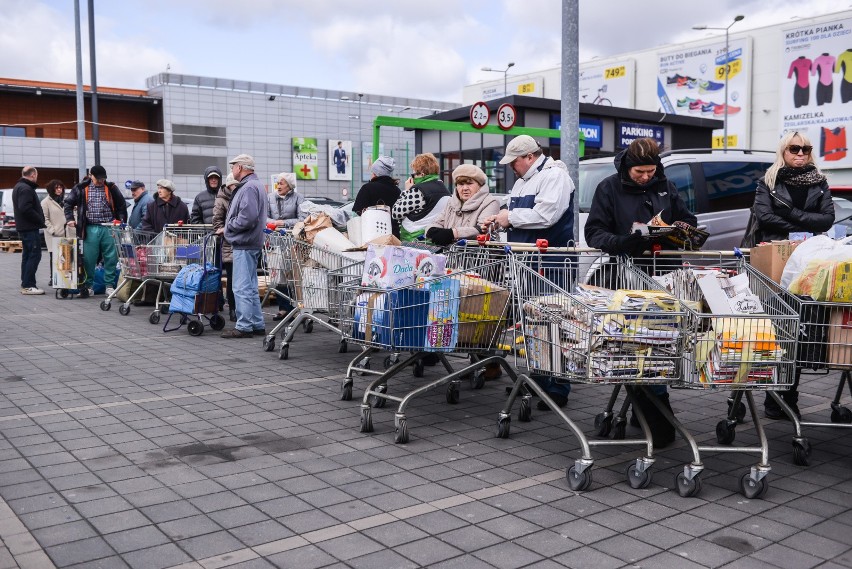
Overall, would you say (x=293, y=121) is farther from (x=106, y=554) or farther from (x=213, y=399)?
(x=106, y=554)

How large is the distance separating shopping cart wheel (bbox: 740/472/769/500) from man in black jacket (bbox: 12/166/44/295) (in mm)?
12635

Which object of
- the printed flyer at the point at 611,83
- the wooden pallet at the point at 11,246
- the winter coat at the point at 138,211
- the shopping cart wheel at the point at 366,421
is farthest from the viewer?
the printed flyer at the point at 611,83

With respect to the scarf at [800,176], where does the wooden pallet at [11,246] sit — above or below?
below

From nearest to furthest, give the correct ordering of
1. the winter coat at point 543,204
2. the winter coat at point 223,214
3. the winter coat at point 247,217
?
1. the winter coat at point 543,204
2. the winter coat at point 247,217
3. the winter coat at point 223,214

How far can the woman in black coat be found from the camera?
6.14 m

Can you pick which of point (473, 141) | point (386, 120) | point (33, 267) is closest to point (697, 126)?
point (473, 141)

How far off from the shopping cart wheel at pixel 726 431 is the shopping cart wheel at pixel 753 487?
3.31 ft

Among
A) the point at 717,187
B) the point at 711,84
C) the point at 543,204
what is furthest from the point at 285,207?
the point at 711,84

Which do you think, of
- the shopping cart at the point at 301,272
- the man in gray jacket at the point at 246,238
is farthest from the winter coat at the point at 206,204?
the shopping cart at the point at 301,272

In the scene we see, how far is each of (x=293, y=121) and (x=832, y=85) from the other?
32.6 m

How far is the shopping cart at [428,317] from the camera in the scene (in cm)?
545

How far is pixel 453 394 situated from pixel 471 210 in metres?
1.59

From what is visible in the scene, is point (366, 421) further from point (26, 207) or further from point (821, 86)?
point (821, 86)

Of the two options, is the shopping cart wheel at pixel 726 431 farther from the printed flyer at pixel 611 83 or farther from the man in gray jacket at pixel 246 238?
the printed flyer at pixel 611 83
